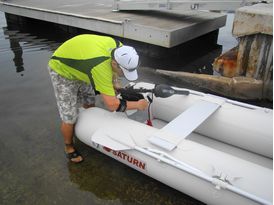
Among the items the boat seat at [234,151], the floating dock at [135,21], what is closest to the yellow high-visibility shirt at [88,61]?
the boat seat at [234,151]

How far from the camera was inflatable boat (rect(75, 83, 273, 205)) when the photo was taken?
8.72ft

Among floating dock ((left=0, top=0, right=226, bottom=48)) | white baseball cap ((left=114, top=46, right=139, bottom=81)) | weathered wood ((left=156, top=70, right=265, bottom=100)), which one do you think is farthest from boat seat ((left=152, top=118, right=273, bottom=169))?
floating dock ((left=0, top=0, right=226, bottom=48))

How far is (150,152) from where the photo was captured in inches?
120

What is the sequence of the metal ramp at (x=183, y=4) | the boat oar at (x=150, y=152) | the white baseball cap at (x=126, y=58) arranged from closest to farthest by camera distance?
1. the boat oar at (x=150, y=152)
2. the white baseball cap at (x=126, y=58)
3. the metal ramp at (x=183, y=4)

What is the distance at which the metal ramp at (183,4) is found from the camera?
656cm

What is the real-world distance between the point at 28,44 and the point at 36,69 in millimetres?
2820

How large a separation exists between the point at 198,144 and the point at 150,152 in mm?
549

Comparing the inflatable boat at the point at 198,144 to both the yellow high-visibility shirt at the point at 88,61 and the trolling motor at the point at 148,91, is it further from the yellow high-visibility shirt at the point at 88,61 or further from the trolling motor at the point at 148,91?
the yellow high-visibility shirt at the point at 88,61

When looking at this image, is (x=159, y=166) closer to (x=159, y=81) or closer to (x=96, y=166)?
(x=96, y=166)

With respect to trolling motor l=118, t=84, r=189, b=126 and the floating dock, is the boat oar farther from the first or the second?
the floating dock

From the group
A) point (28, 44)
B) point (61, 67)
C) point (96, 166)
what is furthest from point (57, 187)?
point (28, 44)

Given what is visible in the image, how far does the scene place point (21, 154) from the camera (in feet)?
13.4

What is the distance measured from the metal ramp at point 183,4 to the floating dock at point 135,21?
279mm

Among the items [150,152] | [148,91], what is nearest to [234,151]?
[150,152]
